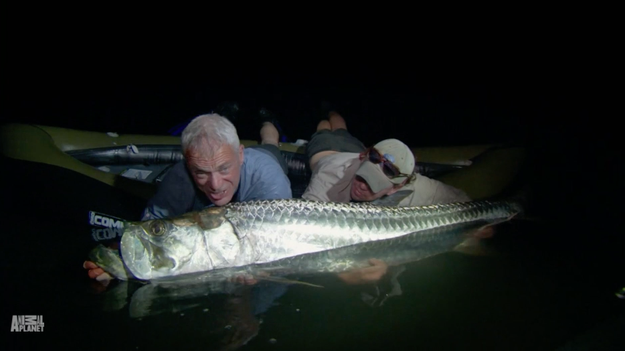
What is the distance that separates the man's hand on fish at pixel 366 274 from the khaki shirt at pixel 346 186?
0.90 m

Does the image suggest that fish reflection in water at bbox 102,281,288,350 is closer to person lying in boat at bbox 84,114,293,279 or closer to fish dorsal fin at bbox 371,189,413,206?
person lying in boat at bbox 84,114,293,279

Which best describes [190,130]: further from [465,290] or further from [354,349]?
[465,290]

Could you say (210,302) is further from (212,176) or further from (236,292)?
(212,176)

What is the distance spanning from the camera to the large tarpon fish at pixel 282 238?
251cm

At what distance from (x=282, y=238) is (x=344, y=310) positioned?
2.07 ft

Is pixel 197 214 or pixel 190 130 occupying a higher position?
pixel 190 130

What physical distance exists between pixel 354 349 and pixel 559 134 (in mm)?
6062

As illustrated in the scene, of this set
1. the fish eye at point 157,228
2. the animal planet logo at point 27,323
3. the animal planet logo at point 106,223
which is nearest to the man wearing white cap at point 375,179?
the fish eye at point 157,228

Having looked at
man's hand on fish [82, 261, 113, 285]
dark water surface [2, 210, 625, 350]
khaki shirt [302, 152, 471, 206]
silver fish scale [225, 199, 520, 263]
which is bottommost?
dark water surface [2, 210, 625, 350]

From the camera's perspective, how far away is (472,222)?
11.8 feet

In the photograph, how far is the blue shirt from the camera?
3.03 metres

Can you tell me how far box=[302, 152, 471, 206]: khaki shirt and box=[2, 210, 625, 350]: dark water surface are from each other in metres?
0.97

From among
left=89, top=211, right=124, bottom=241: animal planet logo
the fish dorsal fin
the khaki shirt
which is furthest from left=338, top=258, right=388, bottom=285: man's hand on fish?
left=89, top=211, right=124, bottom=241: animal planet logo

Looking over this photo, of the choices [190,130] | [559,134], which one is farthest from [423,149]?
[190,130]
